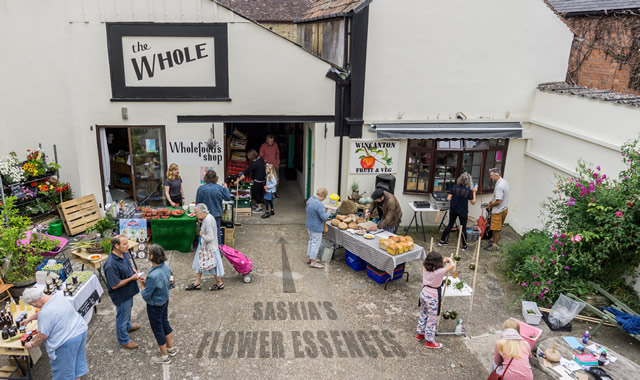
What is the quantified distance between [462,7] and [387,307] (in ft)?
24.2

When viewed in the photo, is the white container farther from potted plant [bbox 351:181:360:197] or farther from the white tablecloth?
the white tablecloth

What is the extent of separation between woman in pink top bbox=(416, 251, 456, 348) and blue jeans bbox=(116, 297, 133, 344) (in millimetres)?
4377

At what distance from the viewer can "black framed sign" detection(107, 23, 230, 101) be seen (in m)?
10.6

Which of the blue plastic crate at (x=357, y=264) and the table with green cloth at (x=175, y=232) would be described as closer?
the blue plastic crate at (x=357, y=264)

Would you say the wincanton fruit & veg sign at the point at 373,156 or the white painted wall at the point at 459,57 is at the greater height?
the white painted wall at the point at 459,57

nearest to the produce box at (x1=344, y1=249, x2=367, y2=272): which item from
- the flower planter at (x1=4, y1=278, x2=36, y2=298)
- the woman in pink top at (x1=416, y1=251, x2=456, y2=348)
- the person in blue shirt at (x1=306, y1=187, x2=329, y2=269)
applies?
the person in blue shirt at (x1=306, y1=187, x2=329, y2=269)

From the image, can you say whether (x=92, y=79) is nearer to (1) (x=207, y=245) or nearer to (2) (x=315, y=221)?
(1) (x=207, y=245)

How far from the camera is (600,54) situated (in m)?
14.2

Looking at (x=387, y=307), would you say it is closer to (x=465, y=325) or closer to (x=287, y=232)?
(x=465, y=325)

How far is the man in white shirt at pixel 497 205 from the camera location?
34.7ft

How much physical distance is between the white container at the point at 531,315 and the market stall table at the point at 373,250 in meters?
2.02

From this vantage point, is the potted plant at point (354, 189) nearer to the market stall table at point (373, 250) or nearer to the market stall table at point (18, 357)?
the market stall table at point (373, 250)

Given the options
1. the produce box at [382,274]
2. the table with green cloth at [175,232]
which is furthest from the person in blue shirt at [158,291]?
the produce box at [382,274]

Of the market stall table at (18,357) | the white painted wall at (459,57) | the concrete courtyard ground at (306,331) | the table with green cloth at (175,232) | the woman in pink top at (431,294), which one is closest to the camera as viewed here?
the market stall table at (18,357)
